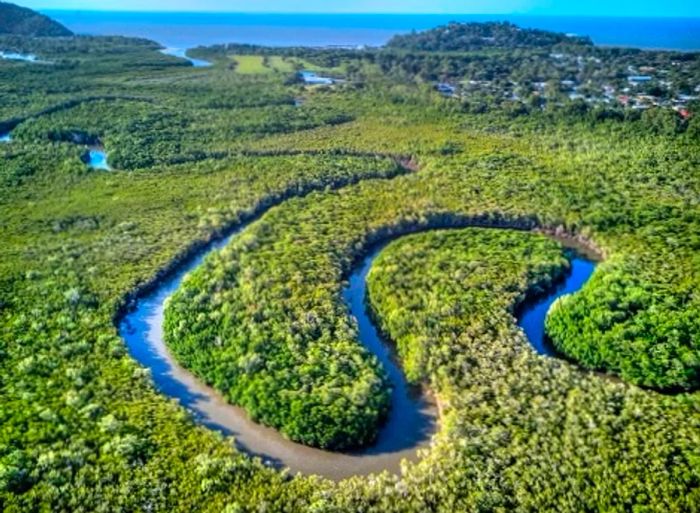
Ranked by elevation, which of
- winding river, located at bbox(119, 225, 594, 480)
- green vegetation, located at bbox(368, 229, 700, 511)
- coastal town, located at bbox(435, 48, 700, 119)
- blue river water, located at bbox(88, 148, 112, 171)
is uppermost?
coastal town, located at bbox(435, 48, 700, 119)

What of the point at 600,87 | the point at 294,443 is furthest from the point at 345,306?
the point at 600,87

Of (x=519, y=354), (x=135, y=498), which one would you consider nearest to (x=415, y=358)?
(x=519, y=354)

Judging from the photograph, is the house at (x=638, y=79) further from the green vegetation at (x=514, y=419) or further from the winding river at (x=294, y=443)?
the green vegetation at (x=514, y=419)

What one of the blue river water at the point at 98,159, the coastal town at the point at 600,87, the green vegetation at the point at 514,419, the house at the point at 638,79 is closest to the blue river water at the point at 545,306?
the green vegetation at the point at 514,419

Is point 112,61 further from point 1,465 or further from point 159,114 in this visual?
point 1,465

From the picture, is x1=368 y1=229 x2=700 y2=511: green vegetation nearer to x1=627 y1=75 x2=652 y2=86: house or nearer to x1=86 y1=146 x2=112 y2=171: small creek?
x1=86 y1=146 x2=112 y2=171: small creek

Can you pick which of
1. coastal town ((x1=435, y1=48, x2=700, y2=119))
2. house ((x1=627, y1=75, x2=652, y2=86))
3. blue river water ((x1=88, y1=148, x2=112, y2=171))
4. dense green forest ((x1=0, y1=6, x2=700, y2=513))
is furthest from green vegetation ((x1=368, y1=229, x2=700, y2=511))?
house ((x1=627, y1=75, x2=652, y2=86))
